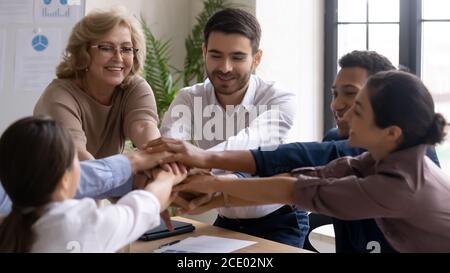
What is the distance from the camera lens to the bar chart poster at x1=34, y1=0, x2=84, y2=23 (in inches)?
138

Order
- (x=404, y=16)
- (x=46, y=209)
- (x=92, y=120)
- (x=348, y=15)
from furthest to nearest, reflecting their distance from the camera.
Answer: (x=348, y=15)
(x=404, y=16)
(x=92, y=120)
(x=46, y=209)

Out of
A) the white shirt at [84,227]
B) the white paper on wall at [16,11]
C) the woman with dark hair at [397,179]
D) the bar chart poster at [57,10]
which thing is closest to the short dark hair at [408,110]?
the woman with dark hair at [397,179]

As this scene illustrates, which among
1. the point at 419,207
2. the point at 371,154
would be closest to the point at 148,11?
the point at 371,154

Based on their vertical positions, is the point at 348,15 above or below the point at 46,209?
above

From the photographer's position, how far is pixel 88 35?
2.17 m

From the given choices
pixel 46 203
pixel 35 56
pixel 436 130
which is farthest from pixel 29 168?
pixel 35 56

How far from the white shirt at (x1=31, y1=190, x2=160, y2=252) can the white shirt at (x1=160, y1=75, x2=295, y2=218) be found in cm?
98

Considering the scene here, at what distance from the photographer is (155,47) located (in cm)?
402

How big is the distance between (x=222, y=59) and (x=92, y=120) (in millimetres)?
551

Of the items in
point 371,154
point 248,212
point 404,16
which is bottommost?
point 248,212

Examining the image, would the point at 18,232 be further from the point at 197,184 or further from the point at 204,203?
the point at 204,203

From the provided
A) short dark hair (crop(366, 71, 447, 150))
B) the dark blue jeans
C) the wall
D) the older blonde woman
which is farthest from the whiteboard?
short dark hair (crop(366, 71, 447, 150))
